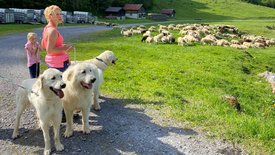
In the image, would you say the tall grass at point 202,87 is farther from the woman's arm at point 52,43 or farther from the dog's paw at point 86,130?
the woman's arm at point 52,43

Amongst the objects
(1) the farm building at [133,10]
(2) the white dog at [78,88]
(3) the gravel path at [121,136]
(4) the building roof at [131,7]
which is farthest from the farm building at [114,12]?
(2) the white dog at [78,88]

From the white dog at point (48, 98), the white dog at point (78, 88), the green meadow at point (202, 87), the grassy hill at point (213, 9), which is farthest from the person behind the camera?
the grassy hill at point (213, 9)

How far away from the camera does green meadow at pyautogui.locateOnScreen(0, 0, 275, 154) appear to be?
28.9 feet

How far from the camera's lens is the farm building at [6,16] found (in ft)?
153

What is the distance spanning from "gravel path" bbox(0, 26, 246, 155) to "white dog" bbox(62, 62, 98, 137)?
639mm

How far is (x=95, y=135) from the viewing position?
8.29 m

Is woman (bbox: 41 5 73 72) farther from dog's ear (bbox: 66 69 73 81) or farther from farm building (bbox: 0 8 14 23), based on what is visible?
farm building (bbox: 0 8 14 23)

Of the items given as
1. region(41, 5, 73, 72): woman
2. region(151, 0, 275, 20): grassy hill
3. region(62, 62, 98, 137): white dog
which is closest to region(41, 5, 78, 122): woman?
region(41, 5, 73, 72): woman

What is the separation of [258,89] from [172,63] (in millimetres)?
4989

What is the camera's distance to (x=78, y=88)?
25.5ft

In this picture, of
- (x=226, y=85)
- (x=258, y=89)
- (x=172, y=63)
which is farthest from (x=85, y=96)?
(x=172, y=63)

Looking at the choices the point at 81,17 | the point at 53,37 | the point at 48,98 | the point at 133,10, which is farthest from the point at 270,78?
the point at 133,10

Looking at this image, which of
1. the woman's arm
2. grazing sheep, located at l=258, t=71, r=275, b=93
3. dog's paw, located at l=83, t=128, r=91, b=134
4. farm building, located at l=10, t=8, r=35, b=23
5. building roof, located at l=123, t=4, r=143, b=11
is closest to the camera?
the woman's arm

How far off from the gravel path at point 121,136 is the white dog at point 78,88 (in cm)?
64
